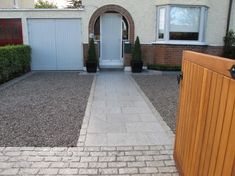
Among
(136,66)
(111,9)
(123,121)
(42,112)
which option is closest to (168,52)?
(136,66)

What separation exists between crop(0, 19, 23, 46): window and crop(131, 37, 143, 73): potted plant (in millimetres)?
5171

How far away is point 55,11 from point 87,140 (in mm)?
8489

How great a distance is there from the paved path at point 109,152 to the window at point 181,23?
20.5 ft

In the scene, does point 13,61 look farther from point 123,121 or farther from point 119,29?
point 123,121

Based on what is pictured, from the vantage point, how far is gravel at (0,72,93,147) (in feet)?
12.7

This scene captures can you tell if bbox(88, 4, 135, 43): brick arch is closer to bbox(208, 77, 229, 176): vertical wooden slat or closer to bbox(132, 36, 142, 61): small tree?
bbox(132, 36, 142, 61): small tree

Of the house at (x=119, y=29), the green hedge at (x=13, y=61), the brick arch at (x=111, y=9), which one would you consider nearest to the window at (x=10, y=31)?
the house at (x=119, y=29)

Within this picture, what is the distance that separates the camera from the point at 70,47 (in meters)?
11.3

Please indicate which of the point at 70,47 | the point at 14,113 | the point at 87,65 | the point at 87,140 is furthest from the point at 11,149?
the point at 70,47

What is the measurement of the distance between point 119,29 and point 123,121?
7422mm

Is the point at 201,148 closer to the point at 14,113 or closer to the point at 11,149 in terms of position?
the point at 11,149

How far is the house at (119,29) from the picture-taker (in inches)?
420

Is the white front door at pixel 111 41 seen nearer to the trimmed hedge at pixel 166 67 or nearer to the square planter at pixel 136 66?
the square planter at pixel 136 66

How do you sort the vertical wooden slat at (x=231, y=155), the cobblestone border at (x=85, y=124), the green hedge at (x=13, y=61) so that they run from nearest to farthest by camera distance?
the vertical wooden slat at (x=231, y=155), the cobblestone border at (x=85, y=124), the green hedge at (x=13, y=61)
